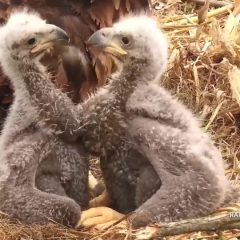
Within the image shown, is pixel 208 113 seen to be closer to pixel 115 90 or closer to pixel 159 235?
pixel 115 90

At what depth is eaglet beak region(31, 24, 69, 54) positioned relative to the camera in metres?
3.05

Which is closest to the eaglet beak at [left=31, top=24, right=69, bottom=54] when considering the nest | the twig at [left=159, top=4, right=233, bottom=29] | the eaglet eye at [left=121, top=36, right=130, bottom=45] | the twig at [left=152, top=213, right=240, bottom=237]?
the eaglet eye at [left=121, top=36, right=130, bottom=45]

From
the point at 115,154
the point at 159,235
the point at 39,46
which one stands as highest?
the point at 39,46

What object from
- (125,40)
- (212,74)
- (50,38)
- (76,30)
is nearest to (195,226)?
(125,40)

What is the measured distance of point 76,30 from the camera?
3496 mm

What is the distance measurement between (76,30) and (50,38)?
44 centimetres

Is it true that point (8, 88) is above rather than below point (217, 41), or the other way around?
below

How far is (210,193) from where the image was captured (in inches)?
115

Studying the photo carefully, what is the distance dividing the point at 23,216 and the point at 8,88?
2.25 feet

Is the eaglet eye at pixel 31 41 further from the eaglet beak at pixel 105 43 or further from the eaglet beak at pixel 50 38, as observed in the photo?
the eaglet beak at pixel 105 43

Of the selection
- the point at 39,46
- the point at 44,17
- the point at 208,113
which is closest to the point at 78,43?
the point at 44,17

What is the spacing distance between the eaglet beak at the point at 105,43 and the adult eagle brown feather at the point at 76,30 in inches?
12.4

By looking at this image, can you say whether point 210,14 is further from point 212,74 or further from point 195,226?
point 195,226

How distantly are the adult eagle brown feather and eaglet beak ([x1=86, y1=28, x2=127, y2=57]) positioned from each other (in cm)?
31
